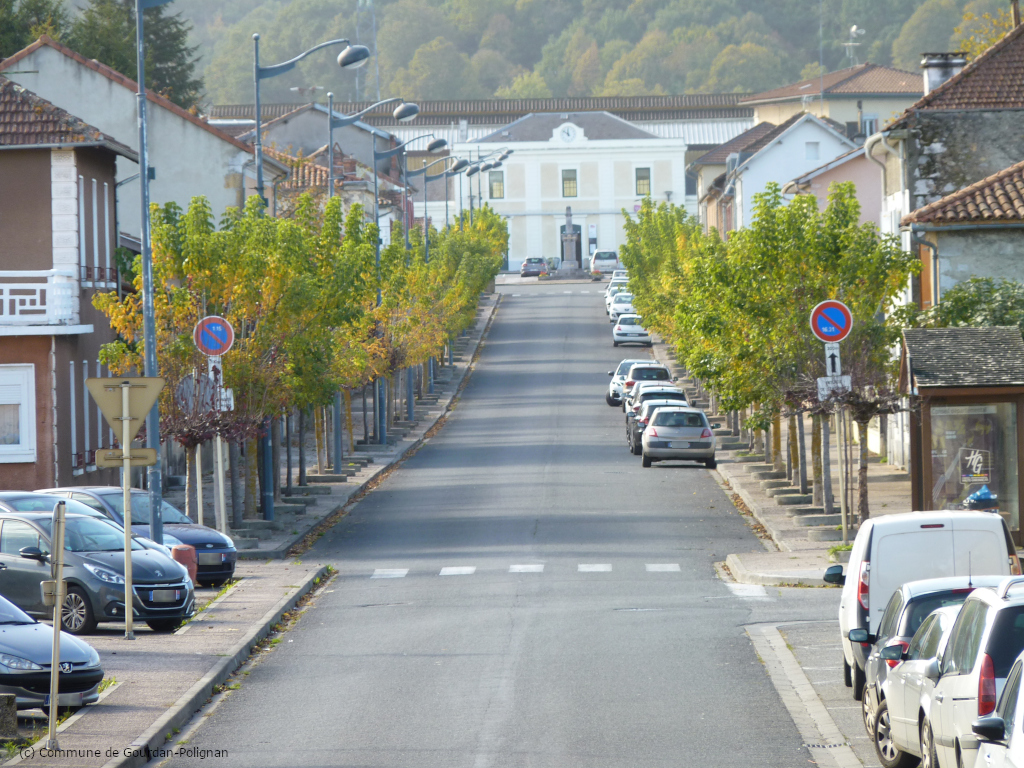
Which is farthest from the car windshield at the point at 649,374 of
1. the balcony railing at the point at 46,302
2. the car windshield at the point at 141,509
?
the car windshield at the point at 141,509

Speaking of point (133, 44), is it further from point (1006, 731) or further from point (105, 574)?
point (1006, 731)

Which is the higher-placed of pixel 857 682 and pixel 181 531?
pixel 181 531

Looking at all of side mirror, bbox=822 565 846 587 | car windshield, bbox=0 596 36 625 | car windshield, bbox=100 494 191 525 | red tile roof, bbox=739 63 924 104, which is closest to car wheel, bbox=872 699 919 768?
side mirror, bbox=822 565 846 587

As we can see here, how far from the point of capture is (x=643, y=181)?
119 metres

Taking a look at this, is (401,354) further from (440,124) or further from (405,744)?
(440,124)

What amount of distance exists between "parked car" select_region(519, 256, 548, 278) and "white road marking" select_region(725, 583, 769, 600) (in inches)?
3712

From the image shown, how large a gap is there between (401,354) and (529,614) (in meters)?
29.0

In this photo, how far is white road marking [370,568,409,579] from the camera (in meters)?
22.6

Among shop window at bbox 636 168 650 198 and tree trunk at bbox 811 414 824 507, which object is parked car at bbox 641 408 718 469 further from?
shop window at bbox 636 168 650 198

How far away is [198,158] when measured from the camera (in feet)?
150

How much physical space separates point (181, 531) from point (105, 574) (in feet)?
15.0

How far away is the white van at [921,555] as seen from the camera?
43.1 ft

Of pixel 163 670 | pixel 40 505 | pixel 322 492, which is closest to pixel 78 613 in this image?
pixel 40 505

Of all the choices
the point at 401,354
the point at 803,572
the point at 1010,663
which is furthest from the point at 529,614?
the point at 401,354
